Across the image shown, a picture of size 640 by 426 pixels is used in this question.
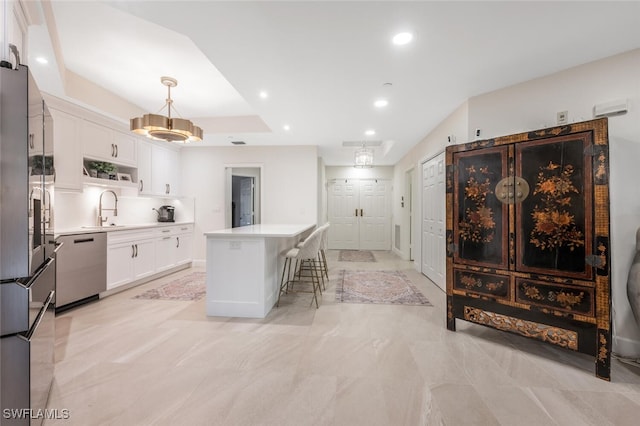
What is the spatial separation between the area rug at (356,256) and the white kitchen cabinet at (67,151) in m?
4.87

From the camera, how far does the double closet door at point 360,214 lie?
7750 mm

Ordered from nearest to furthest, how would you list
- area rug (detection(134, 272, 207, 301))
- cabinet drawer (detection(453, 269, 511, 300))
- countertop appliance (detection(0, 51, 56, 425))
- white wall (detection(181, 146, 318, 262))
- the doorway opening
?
countertop appliance (detection(0, 51, 56, 425)) < cabinet drawer (detection(453, 269, 511, 300)) < area rug (detection(134, 272, 207, 301)) < white wall (detection(181, 146, 318, 262)) < the doorway opening

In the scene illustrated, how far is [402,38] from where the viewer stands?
200 cm

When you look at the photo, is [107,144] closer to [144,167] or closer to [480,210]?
[144,167]

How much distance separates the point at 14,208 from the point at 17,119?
389 millimetres

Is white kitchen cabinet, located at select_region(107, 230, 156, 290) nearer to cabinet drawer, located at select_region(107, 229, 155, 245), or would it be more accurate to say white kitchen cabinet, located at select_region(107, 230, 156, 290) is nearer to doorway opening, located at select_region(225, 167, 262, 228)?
cabinet drawer, located at select_region(107, 229, 155, 245)

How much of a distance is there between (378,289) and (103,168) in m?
4.41

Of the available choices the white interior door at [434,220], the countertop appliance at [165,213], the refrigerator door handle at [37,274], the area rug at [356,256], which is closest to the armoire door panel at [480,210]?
the white interior door at [434,220]

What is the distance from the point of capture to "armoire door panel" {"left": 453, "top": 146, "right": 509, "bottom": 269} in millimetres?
2320

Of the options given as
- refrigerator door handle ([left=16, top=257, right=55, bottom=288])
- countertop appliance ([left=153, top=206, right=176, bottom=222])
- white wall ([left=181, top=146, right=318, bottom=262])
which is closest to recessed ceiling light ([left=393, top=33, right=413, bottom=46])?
refrigerator door handle ([left=16, top=257, right=55, bottom=288])

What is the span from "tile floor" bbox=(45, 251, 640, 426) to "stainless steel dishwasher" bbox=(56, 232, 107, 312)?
1.11 ft

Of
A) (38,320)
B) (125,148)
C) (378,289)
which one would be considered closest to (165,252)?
(125,148)

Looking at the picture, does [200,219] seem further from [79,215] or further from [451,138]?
[451,138]

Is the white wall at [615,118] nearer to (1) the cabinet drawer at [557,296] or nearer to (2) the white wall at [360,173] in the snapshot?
(1) the cabinet drawer at [557,296]
